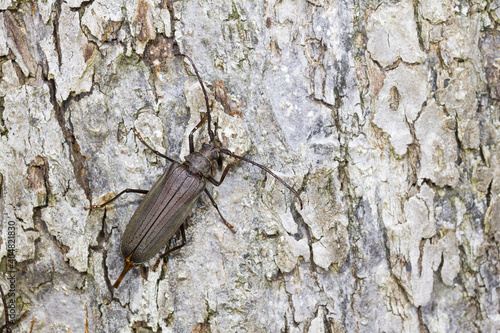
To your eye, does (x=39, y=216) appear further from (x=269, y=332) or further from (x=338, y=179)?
(x=338, y=179)

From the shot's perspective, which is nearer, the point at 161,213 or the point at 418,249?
the point at 418,249

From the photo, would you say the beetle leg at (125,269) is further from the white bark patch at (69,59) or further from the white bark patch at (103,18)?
the white bark patch at (103,18)

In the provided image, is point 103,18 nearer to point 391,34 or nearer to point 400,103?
point 391,34

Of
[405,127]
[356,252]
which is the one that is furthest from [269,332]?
[405,127]

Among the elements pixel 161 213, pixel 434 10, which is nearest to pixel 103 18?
pixel 161 213

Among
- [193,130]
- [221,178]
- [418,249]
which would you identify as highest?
[193,130]
